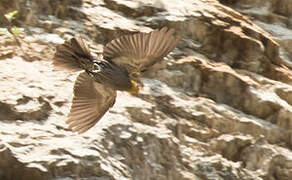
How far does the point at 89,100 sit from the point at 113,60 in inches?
13.0

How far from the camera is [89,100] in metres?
3.96

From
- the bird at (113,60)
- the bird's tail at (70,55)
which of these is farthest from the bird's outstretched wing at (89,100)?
the bird's tail at (70,55)

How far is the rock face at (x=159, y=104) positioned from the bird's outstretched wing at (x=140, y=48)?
59 centimetres

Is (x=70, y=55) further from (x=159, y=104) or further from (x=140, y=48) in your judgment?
(x=159, y=104)

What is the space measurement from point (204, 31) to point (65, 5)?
131 cm

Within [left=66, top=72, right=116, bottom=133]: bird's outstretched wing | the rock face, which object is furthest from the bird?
the rock face

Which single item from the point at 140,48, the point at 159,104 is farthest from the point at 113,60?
the point at 159,104

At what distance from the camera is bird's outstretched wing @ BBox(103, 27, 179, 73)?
12.2 feet

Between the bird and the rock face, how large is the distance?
22 centimetres

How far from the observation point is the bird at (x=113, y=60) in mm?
3738

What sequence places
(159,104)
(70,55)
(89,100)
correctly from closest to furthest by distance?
(70,55) < (89,100) < (159,104)

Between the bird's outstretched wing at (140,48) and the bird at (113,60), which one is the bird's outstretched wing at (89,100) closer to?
→ the bird at (113,60)

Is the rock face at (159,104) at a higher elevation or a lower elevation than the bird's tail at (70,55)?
lower

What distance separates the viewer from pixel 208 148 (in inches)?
185
